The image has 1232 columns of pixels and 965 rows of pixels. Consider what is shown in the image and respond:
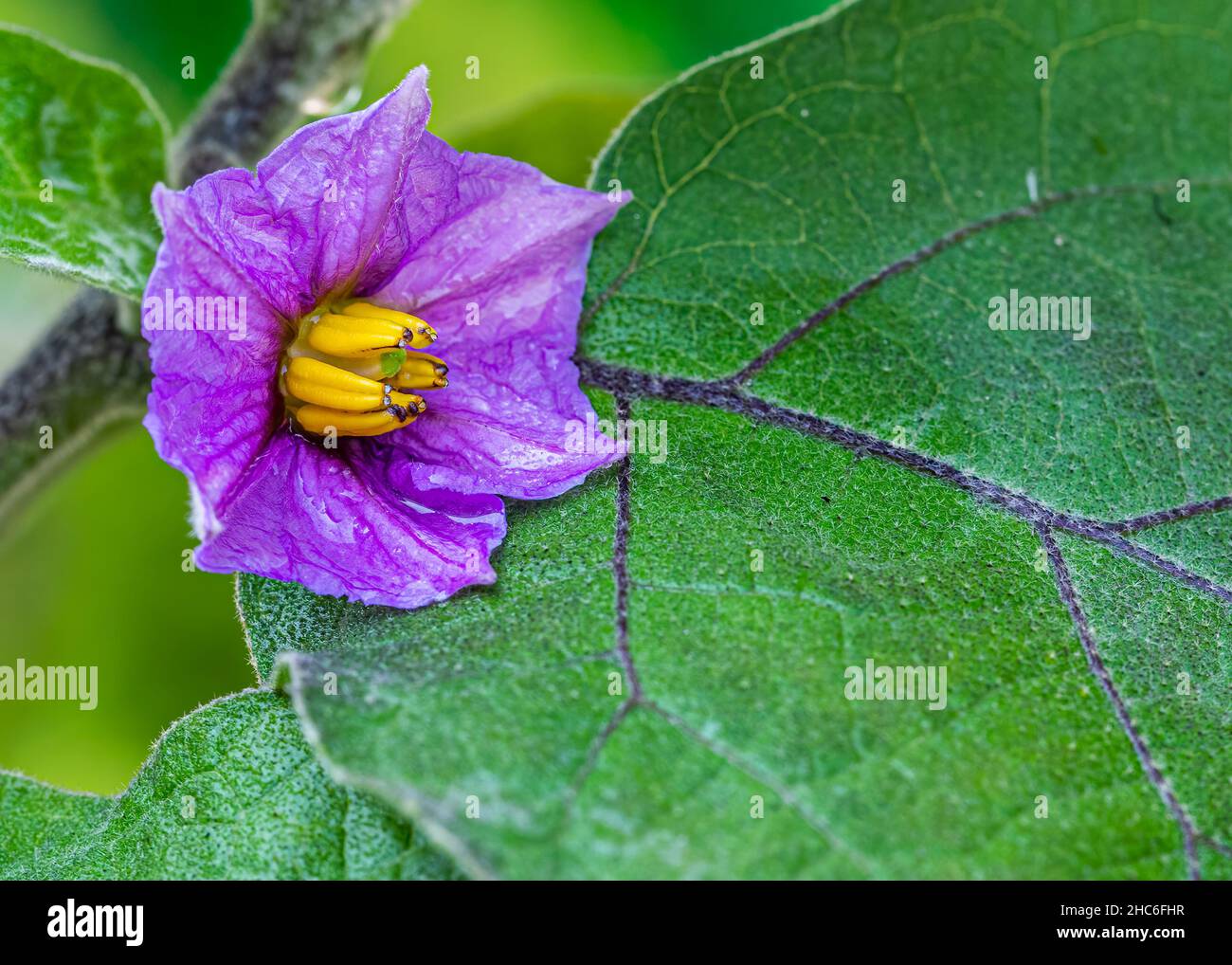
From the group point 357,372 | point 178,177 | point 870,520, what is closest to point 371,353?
point 357,372

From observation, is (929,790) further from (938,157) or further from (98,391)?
(98,391)

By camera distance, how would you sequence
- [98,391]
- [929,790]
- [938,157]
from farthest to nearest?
[98,391]
[938,157]
[929,790]

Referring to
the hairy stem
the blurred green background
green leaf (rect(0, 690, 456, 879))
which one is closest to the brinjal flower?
green leaf (rect(0, 690, 456, 879))

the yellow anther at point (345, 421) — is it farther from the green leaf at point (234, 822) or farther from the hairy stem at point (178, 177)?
the hairy stem at point (178, 177)

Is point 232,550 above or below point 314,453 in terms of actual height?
below

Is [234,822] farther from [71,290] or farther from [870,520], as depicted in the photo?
[71,290]

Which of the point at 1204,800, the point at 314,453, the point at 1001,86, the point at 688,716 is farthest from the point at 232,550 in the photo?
the point at 1001,86

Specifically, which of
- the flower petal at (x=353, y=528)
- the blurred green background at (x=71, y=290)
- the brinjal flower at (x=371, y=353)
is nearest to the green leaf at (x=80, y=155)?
the brinjal flower at (x=371, y=353)
